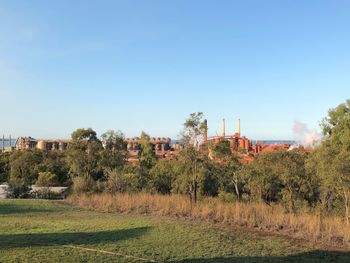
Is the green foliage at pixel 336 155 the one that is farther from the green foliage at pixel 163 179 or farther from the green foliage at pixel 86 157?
the green foliage at pixel 86 157

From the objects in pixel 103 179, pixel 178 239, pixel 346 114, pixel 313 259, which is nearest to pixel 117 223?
pixel 178 239

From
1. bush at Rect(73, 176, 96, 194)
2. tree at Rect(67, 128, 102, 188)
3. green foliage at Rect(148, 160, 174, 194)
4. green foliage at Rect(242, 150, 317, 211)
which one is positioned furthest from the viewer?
green foliage at Rect(148, 160, 174, 194)

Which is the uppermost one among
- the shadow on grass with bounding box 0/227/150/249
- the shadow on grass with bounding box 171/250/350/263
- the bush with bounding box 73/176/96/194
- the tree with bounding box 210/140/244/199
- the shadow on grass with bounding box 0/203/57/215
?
the tree with bounding box 210/140/244/199

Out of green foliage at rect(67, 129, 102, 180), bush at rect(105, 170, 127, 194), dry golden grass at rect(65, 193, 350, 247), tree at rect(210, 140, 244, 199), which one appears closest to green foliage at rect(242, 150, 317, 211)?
tree at rect(210, 140, 244, 199)

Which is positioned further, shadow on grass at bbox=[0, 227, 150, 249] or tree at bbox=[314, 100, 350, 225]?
tree at bbox=[314, 100, 350, 225]

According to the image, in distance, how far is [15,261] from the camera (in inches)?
237

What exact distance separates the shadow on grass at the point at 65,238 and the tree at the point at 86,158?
9.03 m

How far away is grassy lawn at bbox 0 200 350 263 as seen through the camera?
644 centimetres

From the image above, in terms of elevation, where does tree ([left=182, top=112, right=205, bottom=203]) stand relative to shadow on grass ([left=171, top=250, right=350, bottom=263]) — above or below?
above

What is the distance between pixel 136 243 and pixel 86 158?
11.0 meters

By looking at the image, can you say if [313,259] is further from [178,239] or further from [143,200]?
[143,200]

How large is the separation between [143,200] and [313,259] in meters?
7.24

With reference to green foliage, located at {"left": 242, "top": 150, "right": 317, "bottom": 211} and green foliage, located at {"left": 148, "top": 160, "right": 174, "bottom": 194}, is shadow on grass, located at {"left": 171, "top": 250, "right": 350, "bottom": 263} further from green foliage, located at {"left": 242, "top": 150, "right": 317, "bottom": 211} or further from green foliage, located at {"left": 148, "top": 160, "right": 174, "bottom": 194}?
green foliage, located at {"left": 148, "top": 160, "right": 174, "bottom": 194}

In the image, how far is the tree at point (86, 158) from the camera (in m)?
17.7
